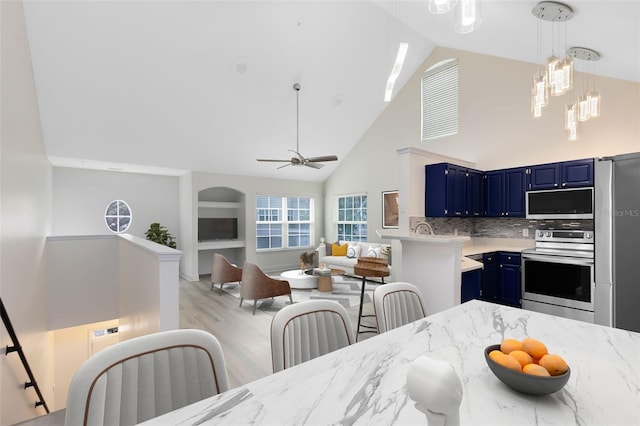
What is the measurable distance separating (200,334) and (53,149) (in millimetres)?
6131

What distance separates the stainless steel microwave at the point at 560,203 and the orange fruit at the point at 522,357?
389cm

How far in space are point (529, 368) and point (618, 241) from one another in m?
3.40

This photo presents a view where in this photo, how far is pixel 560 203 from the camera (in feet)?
13.3

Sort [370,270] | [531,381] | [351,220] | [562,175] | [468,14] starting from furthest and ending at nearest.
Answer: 1. [351,220]
2. [562,175]
3. [370,270]
4. [468,14]
5. [531,381]

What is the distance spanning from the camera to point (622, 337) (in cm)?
123

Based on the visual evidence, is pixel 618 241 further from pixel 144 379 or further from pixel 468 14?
pixel 144 379

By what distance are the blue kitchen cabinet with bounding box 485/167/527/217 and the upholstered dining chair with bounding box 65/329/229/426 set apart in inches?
194

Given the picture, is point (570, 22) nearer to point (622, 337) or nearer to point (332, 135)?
point (622, 337)

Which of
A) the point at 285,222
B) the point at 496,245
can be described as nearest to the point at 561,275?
the point at 496,245

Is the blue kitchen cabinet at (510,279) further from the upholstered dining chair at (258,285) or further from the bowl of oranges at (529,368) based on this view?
the bowl of oranges at (529,368)

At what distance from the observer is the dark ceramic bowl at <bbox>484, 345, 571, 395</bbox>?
0.79 meters

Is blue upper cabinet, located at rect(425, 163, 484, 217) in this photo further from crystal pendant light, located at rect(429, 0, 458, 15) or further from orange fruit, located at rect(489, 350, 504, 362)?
orange fruit, located at rect(489, 350, 504, 362)

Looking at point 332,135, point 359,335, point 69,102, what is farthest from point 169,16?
point 359,335

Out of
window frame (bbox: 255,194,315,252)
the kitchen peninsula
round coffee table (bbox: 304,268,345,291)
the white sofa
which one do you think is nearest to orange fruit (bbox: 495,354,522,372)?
the kitchen peninsula
